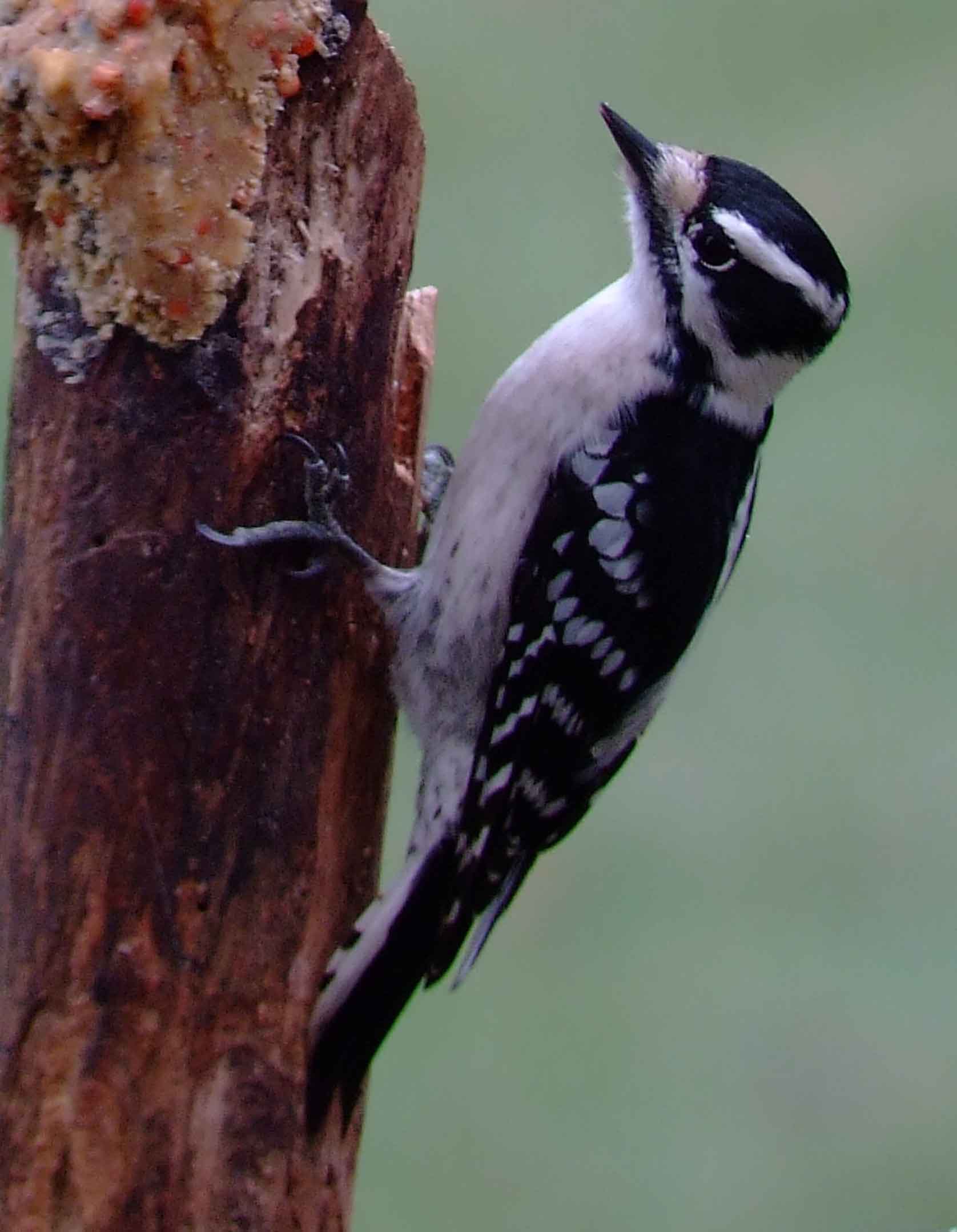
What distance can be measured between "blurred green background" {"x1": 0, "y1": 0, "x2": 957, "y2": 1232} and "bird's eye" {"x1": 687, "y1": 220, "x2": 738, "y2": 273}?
180 centimetres

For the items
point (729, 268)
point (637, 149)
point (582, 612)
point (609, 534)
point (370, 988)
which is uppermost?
point (637, 149)

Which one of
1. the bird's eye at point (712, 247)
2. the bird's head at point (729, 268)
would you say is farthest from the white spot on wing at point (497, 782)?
the bird's eye at point (712, 247)

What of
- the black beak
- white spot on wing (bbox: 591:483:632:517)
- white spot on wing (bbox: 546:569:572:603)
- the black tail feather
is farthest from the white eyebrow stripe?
the black tail feather

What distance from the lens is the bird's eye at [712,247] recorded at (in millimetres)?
2242

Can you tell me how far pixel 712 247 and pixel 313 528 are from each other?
66cm

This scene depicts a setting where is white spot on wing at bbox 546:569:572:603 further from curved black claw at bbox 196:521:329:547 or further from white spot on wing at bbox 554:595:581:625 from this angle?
curved black claw at bbox 196:521:329:547

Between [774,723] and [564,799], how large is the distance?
1.88 metres

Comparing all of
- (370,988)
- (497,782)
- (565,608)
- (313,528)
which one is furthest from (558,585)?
(370,988)

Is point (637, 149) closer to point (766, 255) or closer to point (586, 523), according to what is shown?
point (766, 255)

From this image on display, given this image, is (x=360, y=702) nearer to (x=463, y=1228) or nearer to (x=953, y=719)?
(x=463, y=1228)

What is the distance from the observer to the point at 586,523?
227 cm

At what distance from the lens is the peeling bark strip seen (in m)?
1.89

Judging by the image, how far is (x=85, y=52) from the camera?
6.13 ft

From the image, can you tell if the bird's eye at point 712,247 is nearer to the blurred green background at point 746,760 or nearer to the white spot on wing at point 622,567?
the white spot on wing at point 622,567
